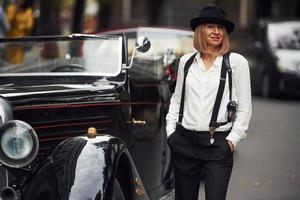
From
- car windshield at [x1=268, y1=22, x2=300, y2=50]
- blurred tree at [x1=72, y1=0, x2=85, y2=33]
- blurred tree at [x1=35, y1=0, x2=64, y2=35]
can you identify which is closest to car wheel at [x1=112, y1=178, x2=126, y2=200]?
car windshield at [x1=268, y1=22, x2=300, y2=50]

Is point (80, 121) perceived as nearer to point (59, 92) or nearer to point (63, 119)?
point (63, 119)

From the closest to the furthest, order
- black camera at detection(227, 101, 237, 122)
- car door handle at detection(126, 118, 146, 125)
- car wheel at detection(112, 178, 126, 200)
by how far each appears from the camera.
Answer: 1. car wheel at detection(112, 178, 126, 200)
2. black camera at detection(227, 101, 237, 122)
3. car door handle at detection(126, 118, 146, 125)

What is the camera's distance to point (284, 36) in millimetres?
16219

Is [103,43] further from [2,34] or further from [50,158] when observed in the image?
[2,34]

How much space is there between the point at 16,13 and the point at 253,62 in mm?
5583

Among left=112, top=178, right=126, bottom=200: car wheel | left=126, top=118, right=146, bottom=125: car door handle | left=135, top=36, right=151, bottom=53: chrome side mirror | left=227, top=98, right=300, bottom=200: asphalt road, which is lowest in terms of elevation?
left=227, top=98, right=300, bottom=200: asphalt road

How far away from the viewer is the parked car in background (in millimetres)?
15414

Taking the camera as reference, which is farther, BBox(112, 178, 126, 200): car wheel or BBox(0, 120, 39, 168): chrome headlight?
BBox(112, 178, 126, 200): car wheel

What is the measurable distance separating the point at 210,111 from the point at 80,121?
3.23 feet

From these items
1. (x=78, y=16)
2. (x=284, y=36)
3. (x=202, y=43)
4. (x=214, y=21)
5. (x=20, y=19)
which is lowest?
(x=284, y=36)

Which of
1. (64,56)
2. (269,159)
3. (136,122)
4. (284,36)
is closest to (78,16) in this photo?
(284,36)

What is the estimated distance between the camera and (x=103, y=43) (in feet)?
21.0

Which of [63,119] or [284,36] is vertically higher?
[63,119]

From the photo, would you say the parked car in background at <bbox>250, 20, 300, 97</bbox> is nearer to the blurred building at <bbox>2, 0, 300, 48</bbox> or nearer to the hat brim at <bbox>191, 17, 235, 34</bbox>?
the blurred building at <bbox>2, 0, 300, 48</bbox>
